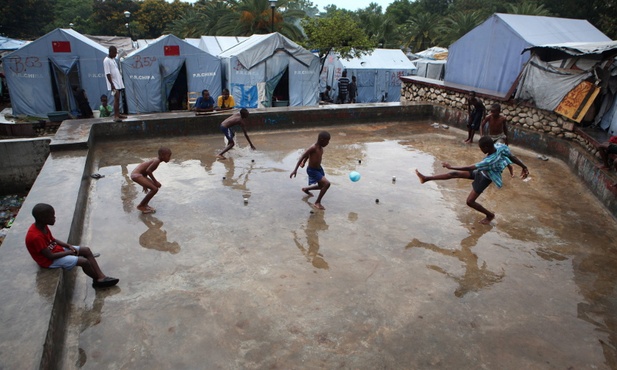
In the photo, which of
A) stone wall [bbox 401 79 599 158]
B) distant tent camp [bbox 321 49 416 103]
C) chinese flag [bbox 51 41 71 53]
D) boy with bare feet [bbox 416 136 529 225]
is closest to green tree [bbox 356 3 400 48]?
distant tent camp [bbox 321 49 416 103]

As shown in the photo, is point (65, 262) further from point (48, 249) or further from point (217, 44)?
point (217, 44)

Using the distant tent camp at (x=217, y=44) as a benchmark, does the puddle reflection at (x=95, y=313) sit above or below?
below

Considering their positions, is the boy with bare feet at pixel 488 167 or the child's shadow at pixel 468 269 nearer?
the child's shadow at pixel 468 269

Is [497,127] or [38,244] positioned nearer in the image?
[38,244]

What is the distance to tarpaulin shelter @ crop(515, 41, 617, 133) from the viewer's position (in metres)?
9.33

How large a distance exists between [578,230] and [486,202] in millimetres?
1452

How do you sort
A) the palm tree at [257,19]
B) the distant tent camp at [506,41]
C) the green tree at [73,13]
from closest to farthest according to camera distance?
the distant tent camp at [506,41] < the palm tree at [257,19] < the green tree at [73,13]

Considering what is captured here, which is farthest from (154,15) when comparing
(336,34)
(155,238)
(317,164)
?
(155,238)

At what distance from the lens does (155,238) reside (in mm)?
5656

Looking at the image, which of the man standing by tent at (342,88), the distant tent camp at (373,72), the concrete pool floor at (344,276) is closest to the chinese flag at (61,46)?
the concrete pool floor at (344,276)

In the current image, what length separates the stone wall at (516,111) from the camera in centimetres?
989

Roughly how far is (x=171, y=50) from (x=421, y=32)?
28128 millimetres

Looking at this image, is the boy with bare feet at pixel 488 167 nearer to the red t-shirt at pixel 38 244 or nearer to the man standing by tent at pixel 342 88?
the red t-shirt at pixel 38 244

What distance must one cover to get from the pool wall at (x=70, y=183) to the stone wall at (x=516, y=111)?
255mm
